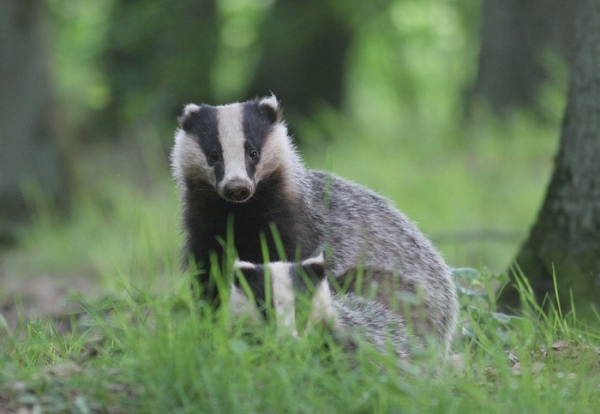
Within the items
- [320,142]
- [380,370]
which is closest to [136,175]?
[320,142]

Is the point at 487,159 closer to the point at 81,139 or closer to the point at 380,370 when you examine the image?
the point at 380,370

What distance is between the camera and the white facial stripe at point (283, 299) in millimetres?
3161

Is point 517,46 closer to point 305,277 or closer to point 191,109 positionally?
point 191,109

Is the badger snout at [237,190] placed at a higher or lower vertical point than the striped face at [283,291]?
higher

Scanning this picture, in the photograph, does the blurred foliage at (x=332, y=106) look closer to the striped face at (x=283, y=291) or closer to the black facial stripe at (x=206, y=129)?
the black facial stripe at (x=206, y=129)

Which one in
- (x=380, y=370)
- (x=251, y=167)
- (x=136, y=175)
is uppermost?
(x=251, y=167)

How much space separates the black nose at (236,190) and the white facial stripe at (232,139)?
39mm

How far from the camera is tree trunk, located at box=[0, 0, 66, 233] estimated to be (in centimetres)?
920

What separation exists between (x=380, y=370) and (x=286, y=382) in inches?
21.8

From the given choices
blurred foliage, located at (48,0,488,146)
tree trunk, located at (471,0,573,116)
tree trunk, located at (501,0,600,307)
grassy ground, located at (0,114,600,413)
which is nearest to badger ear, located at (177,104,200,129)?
grassy ground, located at (0,114,600,413)

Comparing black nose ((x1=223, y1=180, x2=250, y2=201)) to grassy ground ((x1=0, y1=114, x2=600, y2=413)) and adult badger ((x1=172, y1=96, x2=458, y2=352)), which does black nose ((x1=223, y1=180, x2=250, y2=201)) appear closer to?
adult badger ((x1=172, y1=96, x2=458, y2=352))

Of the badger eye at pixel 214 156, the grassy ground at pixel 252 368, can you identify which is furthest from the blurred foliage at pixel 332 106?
the grassy ground at pixel 252 368

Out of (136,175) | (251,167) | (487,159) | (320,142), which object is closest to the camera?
(251,167)

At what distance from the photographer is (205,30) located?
11133mm
